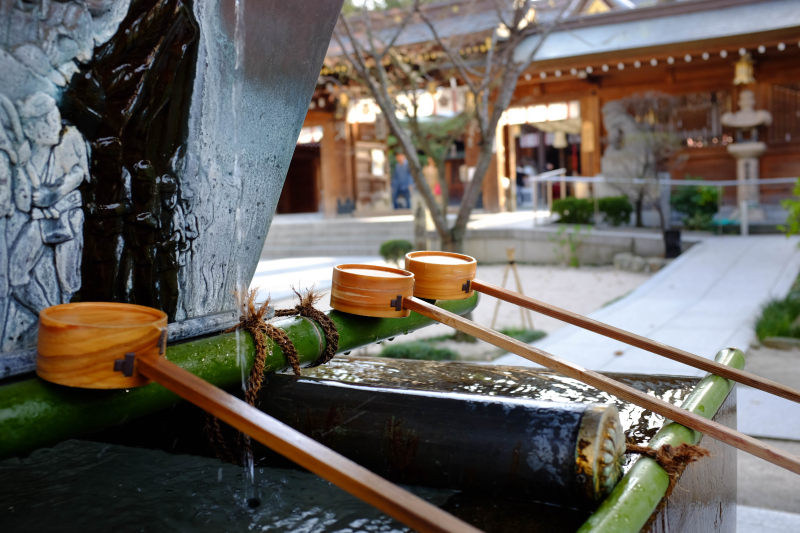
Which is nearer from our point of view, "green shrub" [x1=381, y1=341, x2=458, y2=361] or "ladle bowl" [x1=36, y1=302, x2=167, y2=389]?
"ladle bowl" [x1=36, y1=302, x2=167, y2=389]

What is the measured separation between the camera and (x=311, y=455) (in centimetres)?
104

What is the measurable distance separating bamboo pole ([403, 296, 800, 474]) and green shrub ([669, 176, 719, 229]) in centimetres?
1102

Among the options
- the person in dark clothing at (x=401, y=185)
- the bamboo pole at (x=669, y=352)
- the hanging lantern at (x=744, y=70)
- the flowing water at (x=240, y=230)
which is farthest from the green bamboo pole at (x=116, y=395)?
the person in dark clothing at (x=401, y=185)

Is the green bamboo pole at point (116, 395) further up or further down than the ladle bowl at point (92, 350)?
further down

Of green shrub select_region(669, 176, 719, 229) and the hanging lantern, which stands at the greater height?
the hanging lantern

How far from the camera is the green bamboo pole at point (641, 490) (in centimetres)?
111

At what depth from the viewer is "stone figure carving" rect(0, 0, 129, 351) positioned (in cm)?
141

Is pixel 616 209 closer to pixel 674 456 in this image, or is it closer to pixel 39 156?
pixel 674 456

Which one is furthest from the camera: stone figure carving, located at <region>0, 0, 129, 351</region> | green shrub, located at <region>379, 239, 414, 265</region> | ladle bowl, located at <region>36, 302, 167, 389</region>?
green shrub, located at <region>379, 239, 414, 265</region>

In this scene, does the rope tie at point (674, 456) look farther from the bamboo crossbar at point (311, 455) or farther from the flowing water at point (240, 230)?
the flowing water at point (240, 230)

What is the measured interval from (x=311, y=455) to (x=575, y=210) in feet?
38.9

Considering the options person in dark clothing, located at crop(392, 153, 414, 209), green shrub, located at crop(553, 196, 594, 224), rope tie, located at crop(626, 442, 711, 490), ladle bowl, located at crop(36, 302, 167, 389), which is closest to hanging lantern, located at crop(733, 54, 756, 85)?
green shrub, located at crop(553, 196, 594, 224)

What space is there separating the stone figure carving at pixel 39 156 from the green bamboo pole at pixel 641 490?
122 cm

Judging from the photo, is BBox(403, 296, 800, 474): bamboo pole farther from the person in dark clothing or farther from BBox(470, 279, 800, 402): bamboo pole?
the person in dark clothing
